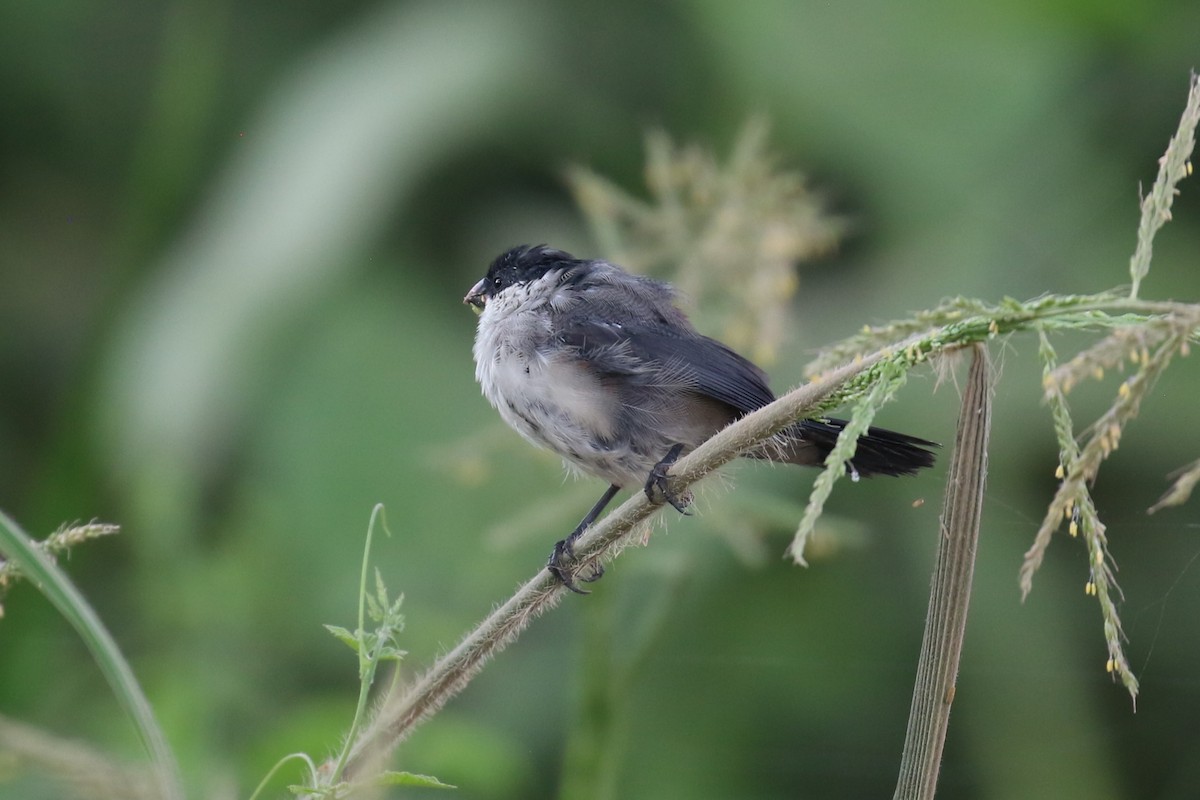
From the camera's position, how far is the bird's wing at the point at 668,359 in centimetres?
237

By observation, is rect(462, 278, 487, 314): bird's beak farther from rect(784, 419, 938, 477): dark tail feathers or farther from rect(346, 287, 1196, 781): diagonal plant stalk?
rect(346, 287, 1196, 781): diagonal plant stalk

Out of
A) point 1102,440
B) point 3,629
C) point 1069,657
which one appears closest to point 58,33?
point 3,629

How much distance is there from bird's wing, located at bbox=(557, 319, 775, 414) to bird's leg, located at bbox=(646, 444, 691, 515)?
0.14 m

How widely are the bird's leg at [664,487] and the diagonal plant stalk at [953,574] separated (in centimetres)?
43

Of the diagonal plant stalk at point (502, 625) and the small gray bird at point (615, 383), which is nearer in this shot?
the diagonal plant stalk at point (502, 625)

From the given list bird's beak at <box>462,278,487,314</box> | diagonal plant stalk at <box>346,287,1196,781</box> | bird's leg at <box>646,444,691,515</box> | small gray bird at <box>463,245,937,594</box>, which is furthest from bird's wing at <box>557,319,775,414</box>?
diagonal plant stalk at <box>346,287,1196,781</box>

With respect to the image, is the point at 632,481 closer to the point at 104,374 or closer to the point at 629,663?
the point at 629,663

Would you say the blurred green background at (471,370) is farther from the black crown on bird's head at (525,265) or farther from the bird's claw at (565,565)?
the black crown on bird's head at (525,265)

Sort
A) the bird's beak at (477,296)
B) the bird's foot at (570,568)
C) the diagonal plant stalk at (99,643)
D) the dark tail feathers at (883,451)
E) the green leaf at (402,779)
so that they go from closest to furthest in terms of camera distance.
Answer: the diagonal plant stalk at (99,643), the green leaf at (402,779), the bird's foot at (570,568), the dark tail feathers at (883,451), the bird's beak at (477,296)

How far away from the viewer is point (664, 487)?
5.40 ft

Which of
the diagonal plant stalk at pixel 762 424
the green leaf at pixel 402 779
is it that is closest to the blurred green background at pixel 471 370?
the diagonal plant stalk at pixel 762 424

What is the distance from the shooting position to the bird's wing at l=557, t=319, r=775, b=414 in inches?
93.2

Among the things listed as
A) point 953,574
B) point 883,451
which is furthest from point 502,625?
point 883,451

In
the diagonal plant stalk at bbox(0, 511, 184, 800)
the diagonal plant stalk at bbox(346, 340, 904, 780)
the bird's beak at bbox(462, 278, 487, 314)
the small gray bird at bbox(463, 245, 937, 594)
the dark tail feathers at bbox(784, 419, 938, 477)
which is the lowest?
the diagonal plant stalk at bbox(0, 511, 184, 800)
